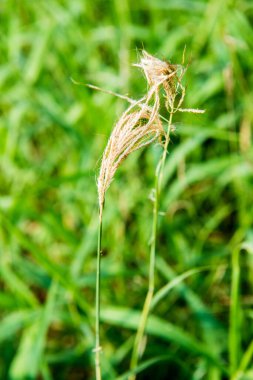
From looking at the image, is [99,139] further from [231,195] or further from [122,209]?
[231,195]

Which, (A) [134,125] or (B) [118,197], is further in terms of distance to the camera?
(B) [118,197]

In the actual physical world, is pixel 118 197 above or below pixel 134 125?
below

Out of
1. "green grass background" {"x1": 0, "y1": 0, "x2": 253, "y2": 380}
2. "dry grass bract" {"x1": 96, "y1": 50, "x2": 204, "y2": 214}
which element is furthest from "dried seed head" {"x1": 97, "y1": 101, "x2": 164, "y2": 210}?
"green grass background" {"x1": 0, "y1": 0, "x2": 253, "y2": 380}

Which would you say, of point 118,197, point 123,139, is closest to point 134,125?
point 123,139

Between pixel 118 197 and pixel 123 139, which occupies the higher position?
pixel 123 139

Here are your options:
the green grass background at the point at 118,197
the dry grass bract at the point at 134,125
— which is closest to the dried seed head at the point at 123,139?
the dry grass bract at the point at 134,125

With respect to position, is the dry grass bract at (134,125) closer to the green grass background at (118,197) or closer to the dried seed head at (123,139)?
the dried seed head at (123,139)

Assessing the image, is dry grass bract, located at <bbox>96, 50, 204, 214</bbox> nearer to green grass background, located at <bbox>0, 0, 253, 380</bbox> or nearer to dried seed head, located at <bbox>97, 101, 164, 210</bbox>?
dried seed head, located at <bbox>97, 101, 164, 210</bbox>

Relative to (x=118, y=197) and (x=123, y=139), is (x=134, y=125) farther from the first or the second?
(x=118, y=197)

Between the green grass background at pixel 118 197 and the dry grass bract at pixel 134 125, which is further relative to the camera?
the green grass background at pixel 118 197

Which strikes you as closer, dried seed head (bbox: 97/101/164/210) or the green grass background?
dried seed head (bbox: 97/101/164/210)
